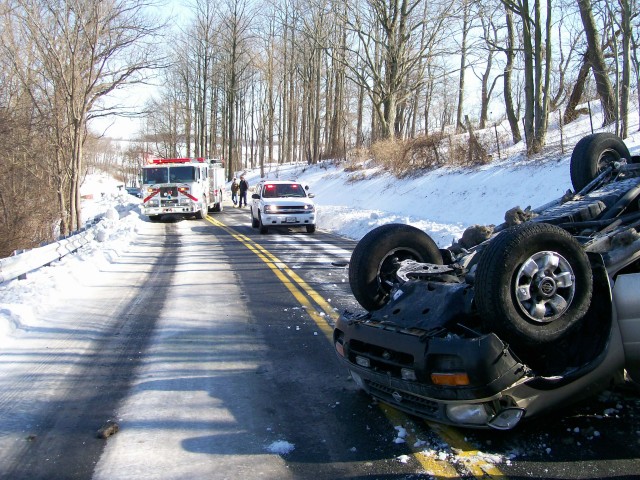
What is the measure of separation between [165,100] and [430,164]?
4888 cm

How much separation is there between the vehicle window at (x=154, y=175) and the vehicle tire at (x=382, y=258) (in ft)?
66.4

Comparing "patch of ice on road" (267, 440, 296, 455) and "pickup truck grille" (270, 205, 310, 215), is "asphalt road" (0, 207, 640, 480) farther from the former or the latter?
"pickup truck grille" (270, 205, 310, 215)

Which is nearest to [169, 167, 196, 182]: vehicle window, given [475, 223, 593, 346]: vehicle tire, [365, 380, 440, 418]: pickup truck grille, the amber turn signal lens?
[365, 380, 440, 418]: pickup truck grille

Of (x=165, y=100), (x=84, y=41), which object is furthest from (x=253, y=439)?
(x=165, y=100)

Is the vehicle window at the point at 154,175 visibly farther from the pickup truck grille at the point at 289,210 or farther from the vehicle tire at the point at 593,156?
the vehicle tire at the point at 593,156

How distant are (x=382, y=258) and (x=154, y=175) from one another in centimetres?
2053

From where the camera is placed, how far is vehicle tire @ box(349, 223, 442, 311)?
4.85m

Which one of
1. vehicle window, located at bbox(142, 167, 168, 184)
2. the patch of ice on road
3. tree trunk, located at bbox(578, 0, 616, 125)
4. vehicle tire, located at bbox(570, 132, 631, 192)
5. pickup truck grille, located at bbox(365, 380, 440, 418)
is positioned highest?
tree trunk, located at bbox(578, 0, 616, 125)

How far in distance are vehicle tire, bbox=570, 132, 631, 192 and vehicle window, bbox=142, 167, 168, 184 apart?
19.9 m

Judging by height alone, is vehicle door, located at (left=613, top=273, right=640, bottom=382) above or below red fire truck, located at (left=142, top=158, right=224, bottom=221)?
below

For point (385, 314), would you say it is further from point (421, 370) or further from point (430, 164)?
point (430, 164)

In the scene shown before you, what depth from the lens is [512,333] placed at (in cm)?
349

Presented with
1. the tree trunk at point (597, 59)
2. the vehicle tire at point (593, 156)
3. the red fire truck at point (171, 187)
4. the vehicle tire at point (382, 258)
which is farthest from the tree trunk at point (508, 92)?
the vehicle tire at point (382, 258)

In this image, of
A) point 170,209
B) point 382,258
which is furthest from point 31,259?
point 170,209
